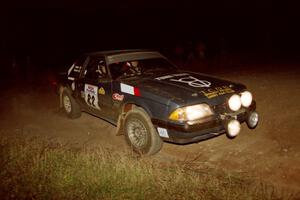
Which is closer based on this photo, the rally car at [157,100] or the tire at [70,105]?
the rally car at [157,100]

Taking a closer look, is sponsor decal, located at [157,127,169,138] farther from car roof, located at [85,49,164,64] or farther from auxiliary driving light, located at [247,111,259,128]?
car roof, located at [85,49,164,64]

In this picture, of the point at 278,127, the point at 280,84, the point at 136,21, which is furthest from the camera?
the point at 136,21

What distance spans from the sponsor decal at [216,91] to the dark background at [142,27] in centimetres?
1467

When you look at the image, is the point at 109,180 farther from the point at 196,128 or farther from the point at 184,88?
the point at 184,88

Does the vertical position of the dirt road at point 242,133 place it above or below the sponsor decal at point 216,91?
below

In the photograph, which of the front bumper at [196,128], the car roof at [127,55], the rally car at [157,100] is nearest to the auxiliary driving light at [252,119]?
the rally car at [157,100]

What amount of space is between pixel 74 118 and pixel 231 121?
407 centimetres

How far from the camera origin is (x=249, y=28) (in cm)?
2458

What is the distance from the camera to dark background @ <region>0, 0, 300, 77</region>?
72.5 feet

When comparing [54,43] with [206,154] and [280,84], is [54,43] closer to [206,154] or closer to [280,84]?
[280,84]

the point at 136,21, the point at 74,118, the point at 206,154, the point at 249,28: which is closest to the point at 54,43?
the point at 136,21

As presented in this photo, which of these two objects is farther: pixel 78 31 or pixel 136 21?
pixel 136 21

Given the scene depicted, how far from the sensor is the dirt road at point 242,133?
14.9 ft

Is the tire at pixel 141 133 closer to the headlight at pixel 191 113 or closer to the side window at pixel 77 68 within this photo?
the headlight at pixel 191 113
